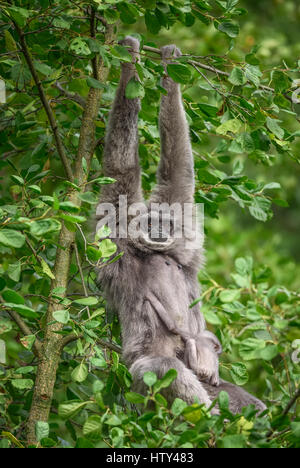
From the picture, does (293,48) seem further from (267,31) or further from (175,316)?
(175,316)

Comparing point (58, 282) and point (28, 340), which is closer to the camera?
point (28, 340)

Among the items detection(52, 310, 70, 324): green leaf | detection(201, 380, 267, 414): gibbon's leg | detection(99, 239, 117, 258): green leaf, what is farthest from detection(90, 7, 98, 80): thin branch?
detection(201, 380, 267, 414): gibbon's leg

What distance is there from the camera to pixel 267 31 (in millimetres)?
11547

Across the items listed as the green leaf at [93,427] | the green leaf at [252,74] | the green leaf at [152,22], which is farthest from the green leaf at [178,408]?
the green leaf at [152,22]

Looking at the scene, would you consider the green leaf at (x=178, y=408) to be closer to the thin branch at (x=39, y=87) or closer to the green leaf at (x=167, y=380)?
the green leaf at (x=167, y=380)

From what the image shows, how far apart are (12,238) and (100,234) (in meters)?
0.84

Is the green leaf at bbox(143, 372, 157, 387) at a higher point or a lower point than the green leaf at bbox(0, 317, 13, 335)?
lower

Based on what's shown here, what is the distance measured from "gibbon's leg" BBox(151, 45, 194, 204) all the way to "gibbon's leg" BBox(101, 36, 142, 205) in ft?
1.13

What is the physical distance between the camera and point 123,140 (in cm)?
537

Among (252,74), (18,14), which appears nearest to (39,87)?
(18,14)

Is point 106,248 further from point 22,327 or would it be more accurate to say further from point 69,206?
point 22,327

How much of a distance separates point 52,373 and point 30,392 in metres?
0.49

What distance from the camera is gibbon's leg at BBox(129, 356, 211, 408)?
191 inches

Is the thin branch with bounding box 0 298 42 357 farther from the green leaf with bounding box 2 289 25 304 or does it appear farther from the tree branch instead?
the green leaf with bounding box 2 289 25 304
